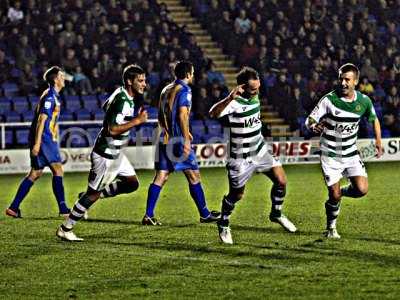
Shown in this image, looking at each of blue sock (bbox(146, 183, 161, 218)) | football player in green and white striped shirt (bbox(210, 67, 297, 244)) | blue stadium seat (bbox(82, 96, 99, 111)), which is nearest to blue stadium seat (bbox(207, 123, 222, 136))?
blue stadium seat (bbox(82, 96, 99, 111))

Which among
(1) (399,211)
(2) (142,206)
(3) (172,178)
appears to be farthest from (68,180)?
(1) (399,211)

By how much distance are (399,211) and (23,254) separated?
5.88 m

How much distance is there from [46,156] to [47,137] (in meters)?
0.27

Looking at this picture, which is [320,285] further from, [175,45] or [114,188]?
[175,45]

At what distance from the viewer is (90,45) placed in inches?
1038

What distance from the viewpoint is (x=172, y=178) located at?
72.4ft

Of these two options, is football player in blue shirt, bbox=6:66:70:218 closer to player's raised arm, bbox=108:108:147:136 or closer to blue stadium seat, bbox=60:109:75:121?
player's raised arm, bbox=108:108:147:136

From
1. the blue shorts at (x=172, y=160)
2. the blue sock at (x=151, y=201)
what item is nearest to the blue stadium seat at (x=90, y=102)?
the blue shorts at (x=172, y=160)

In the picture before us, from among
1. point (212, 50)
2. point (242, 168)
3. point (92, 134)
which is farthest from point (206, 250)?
point (212, 50)

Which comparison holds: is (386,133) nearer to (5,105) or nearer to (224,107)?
(5,105)

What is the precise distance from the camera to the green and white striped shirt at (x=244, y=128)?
11734mm

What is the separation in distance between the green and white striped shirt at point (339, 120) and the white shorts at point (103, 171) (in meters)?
2.29

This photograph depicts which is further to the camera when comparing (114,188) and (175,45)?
(175,45)

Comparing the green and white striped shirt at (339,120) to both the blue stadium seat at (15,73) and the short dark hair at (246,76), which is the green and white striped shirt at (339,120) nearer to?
the short dark hair at (246,76)
